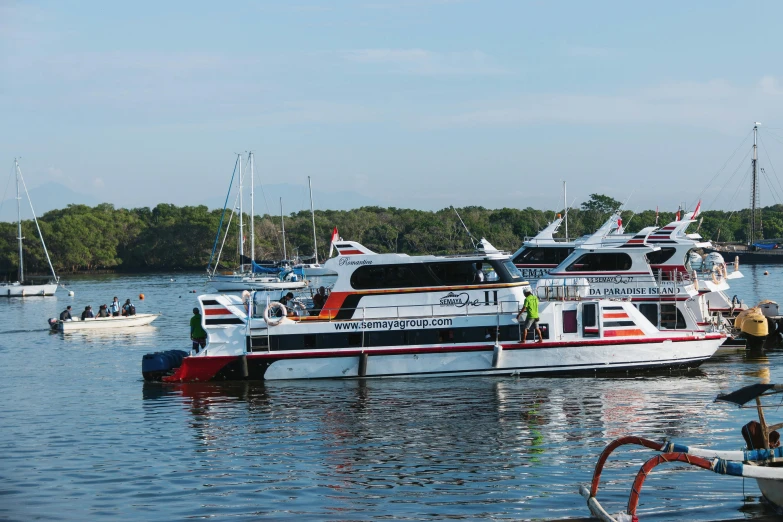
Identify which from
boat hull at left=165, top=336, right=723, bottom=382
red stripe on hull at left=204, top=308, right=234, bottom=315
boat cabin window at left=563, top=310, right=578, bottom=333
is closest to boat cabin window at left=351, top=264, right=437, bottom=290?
boat hull at left=165, top=336, right=723, bottom=382

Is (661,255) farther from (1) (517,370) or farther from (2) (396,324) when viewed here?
(2) (396,324)

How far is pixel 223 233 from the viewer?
12562cm

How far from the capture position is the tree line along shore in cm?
11588

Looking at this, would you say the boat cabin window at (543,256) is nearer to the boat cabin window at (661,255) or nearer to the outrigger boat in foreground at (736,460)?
the boat cabin window at (661,255)

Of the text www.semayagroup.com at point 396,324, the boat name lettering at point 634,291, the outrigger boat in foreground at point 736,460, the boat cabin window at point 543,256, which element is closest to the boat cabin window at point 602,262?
the boat name lettering at point 634,291

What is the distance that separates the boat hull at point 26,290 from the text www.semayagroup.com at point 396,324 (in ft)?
191

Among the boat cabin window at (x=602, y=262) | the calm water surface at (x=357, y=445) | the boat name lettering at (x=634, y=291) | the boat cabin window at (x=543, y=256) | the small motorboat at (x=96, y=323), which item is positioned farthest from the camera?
the small motorboat at (x=96, y=323)

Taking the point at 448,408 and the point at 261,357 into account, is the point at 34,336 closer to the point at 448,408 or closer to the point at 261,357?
the point at 261,357

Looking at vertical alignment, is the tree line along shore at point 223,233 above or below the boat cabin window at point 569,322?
above

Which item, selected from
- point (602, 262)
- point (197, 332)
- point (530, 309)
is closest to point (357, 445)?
point (530, 309)

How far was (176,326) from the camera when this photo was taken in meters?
49.2

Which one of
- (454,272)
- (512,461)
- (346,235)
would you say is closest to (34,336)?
(454,272)

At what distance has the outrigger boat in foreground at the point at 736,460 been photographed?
12.4 metres

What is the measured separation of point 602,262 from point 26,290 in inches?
2340
